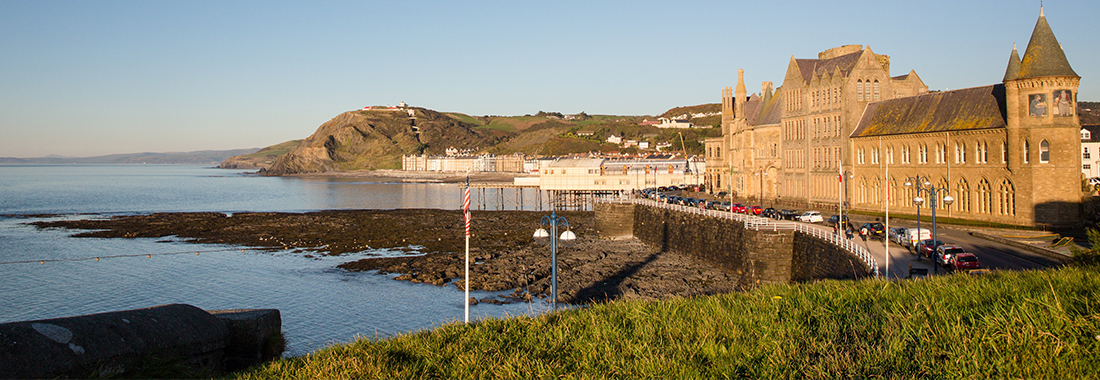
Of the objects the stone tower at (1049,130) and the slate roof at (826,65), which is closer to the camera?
the stone tower at (1049,130)

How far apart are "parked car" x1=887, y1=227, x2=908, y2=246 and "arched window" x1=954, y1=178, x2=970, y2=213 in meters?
12.4

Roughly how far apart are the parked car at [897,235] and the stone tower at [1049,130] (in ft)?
37.1

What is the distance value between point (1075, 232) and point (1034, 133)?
6471 millimetres

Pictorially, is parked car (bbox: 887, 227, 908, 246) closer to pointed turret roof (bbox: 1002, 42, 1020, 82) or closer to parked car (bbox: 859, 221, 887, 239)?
parked car (bbox: 859, 221, 887, 239)

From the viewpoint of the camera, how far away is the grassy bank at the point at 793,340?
363 inches

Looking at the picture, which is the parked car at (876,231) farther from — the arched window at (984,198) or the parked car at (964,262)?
the parked car at (964,262)

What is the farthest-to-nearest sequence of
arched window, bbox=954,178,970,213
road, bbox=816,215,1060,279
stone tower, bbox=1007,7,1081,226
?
arched window, bbox=954,178,970,213
stone tower, bbox=1007,7,1081,226
road, bbox=816,215,1060,279

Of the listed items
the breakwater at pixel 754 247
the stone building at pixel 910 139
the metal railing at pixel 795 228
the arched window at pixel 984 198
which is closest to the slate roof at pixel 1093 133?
the stone building at pixel 910 139

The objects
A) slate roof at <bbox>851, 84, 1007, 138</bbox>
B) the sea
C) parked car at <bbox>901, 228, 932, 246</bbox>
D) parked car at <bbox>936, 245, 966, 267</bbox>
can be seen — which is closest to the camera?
parked car at <bbox>936, 245, 966, 267</bbox>

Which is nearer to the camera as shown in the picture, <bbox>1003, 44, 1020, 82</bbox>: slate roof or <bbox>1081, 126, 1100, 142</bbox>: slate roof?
<bbox>1003, 44, 1020, 82</bbox>: slate roof

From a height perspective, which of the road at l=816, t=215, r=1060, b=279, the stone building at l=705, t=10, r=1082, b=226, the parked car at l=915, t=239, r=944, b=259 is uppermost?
the stone building at l=705, t=10, r=1082, b=226

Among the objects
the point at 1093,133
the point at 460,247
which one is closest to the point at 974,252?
the point at 460,247

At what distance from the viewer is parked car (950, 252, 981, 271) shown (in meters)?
28.0

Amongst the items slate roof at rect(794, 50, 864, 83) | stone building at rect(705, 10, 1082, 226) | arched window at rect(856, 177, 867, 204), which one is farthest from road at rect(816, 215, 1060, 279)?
slate roof at rect(794, 50, 864, 83)
